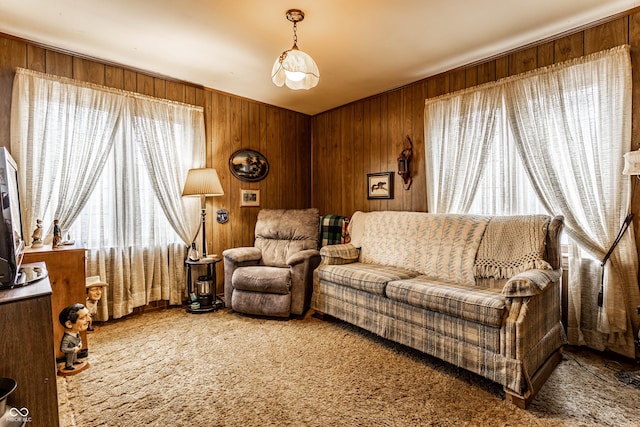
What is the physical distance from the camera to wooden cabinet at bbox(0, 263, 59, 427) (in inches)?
43.8

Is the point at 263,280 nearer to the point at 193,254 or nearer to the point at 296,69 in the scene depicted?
the point at 193,254

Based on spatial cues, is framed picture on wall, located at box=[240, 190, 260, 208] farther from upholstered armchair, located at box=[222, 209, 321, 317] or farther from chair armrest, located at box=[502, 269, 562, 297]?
chair armrest, located at box=[502, 269, 562, 297]

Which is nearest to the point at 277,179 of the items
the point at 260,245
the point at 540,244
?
the point at 260,245

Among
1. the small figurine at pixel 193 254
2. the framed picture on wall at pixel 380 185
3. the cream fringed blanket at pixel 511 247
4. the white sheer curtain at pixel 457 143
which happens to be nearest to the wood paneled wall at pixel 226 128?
the small figurine at pixel 193 254

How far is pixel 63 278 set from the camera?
7.43ft

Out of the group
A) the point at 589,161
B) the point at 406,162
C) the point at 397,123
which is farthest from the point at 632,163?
the point at 397,123

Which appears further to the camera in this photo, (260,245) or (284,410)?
(260,245)

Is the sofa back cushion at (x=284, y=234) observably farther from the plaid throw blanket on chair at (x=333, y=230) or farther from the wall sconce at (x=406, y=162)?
the wall sconce at (x=406, y=162)

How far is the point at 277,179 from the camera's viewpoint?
4.60m

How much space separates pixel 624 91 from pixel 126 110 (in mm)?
4196

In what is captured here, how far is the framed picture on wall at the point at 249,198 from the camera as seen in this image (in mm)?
4199

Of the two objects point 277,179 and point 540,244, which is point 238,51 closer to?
point 277,179

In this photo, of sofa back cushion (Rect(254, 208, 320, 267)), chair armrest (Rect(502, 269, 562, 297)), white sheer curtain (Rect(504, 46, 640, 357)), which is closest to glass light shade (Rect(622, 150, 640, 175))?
white sheer curtain (Rect(504, 46, 640, 357))

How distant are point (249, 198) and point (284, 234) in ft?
2.71
